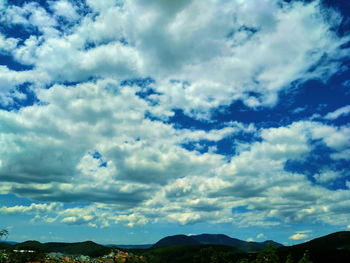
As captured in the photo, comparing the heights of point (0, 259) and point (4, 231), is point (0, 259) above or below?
below

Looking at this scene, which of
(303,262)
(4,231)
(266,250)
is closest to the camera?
(4,231)

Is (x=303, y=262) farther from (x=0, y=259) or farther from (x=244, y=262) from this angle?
(x=0, y=259)

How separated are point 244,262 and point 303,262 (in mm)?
29264

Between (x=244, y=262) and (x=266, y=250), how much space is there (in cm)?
1081

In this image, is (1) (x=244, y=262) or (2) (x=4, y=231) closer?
(2) (x=4, y=231)

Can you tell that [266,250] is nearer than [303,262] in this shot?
No

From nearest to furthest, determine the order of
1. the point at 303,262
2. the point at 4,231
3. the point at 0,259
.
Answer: the point at 4,231 → the point at 303,262 → the point at 0,259

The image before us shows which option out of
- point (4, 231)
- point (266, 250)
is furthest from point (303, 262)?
point (4, 231)

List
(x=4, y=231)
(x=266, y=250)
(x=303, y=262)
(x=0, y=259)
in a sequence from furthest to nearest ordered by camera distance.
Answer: (x=266, y=250) → (x=0, y=259) → (x=303, y=262) → (x=4, y=231)

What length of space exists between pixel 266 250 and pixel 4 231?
10357 centimetres

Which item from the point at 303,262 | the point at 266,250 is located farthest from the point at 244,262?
the point at 303,262

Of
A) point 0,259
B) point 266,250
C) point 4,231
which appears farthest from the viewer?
point 266,250

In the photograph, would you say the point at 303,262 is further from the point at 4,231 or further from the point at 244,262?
the point at 4,231

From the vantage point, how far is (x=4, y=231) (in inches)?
4277
